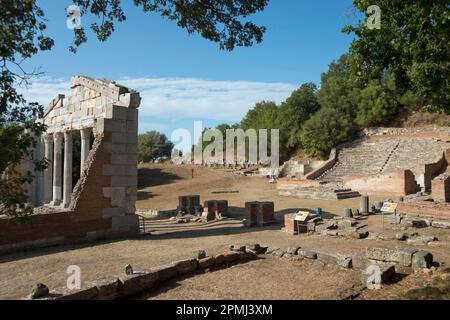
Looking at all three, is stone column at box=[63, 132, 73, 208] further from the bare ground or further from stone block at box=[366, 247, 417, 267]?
stone block at box=[366, 247, 417, 267]

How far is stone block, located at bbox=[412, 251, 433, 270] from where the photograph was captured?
28.4ft

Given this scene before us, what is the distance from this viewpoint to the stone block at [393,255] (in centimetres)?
891

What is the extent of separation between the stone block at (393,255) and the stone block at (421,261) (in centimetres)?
10

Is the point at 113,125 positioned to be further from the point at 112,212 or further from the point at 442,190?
the point at 442,190

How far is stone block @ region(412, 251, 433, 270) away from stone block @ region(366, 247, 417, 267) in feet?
0.34

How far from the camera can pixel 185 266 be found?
29.1 ft

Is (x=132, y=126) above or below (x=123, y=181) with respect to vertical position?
above

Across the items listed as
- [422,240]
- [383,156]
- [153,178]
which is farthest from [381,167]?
[153,178]

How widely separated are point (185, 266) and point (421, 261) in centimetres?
544

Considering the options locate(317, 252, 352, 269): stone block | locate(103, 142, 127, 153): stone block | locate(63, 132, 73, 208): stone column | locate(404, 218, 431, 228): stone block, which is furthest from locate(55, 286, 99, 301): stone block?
locate(63, 132, 73, 208): stone column

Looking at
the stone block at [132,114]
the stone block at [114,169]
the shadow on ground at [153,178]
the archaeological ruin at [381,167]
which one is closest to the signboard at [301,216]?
the stone block at [114,169]

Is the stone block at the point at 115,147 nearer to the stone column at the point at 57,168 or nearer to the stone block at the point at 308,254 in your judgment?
the stone block at the point at 308,254

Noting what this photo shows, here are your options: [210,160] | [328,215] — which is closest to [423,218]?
[328,215]
